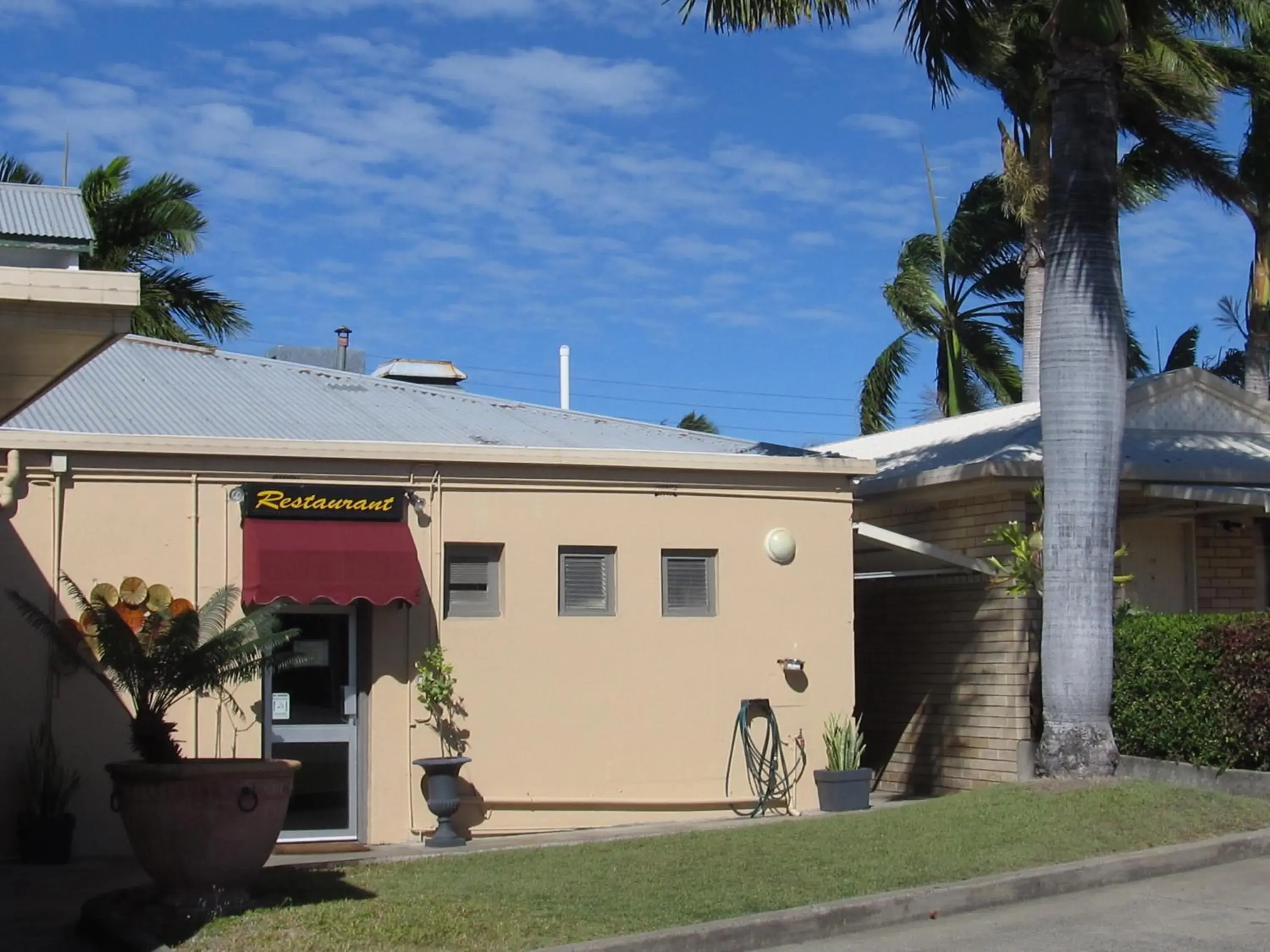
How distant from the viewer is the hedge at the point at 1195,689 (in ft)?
43.2

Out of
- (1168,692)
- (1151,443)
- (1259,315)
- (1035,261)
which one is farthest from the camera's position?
(1259,315)

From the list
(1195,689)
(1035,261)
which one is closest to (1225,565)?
(1195,689)

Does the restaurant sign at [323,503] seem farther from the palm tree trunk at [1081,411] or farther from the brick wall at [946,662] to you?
the brick wall at [946,662]

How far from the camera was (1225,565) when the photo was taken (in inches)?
698

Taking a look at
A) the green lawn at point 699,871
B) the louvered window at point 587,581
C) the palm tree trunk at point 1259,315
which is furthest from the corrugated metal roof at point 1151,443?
the palm tree trunk at point 1259,315

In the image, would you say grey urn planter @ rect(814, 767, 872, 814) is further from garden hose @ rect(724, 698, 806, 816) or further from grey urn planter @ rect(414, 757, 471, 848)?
grey urn planter @ rect(414, 757, 471, 848)

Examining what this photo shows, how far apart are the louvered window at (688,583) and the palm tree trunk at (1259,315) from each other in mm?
17086

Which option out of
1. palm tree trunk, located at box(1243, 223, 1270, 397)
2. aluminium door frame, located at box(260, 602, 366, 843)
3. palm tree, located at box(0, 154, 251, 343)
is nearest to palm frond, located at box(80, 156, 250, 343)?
palm tree, located at box(0, 154, 251, 343)

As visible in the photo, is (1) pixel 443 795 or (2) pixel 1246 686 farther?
(1) pixel 443 795

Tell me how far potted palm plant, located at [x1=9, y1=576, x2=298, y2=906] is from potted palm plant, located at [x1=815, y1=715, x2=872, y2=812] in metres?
6.91

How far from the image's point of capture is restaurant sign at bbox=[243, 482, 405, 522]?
45.7 feet

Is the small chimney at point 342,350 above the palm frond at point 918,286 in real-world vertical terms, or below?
below

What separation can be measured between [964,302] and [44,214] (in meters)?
18.9

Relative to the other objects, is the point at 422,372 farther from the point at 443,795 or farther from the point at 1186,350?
the point at 1186,350
